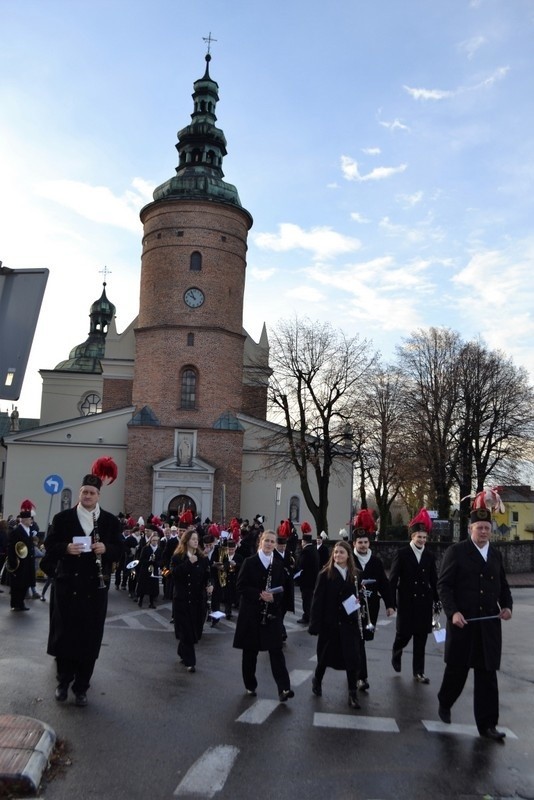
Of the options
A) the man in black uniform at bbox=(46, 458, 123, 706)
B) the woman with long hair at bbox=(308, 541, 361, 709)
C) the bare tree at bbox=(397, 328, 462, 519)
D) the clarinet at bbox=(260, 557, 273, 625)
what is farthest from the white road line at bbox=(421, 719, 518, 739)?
the bare tree at bbox=(397, 328, 462, 519)

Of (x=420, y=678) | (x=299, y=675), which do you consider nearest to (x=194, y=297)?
(x=299, y=675)

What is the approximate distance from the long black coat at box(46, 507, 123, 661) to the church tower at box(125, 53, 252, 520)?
111ft

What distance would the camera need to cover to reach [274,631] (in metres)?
8.33

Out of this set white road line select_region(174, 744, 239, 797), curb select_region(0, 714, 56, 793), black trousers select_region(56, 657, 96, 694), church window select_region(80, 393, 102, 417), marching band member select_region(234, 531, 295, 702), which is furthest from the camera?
church window select_region(80, 393, 102, 417)

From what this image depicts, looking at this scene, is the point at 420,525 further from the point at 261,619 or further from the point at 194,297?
the point at 194,297

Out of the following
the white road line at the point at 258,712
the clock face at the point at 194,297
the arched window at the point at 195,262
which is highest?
the arched window at the point at 195,262

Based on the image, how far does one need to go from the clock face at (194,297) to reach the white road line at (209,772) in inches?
1534

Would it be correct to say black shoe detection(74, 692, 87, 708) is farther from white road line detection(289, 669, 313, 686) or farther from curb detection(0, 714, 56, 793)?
white road line detection(289, 669, 313, 686)

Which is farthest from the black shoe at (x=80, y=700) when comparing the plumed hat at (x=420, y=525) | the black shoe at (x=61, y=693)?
the plumed hat at (x=420, y=525)

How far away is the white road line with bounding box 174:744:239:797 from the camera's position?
17.8 ft

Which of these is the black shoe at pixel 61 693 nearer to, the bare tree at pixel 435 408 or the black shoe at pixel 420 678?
the black shoe at pixel 420 678

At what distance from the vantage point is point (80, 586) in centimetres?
771

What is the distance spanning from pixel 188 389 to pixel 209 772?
38716mm

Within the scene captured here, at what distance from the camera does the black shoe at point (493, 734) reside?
696 centimetres
